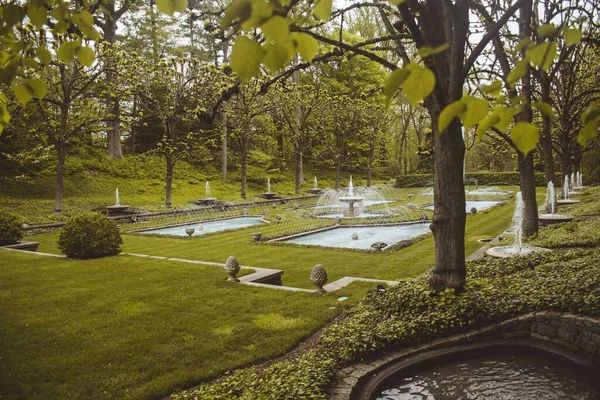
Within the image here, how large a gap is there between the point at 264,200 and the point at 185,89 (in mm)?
9620

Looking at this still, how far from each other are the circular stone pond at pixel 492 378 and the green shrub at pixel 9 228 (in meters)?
15.3

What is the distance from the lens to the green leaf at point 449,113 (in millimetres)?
1447

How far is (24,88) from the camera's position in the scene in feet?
7.48

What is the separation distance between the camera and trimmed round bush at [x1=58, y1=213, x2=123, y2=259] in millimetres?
13086

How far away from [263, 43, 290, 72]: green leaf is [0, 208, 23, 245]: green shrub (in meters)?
17.4

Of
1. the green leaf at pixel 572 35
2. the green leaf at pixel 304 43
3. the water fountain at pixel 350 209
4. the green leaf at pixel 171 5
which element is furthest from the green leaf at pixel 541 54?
the water fountain at pixel 350 209

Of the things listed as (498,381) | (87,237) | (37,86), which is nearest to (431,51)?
(37,86)

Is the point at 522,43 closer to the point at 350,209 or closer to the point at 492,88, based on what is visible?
the point at 492,88

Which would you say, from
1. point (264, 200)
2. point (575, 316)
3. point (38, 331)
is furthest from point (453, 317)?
point (264, 200)

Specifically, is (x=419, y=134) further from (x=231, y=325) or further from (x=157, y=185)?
(x=231, y=325)

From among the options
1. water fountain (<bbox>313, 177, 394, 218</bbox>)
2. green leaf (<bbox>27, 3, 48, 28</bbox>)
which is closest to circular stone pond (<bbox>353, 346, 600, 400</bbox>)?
green leaf (<bbox>27, 3, 48, 28</bbox>)

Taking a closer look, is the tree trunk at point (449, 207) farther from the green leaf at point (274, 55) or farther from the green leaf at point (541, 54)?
the green leaf at point (274, 55)

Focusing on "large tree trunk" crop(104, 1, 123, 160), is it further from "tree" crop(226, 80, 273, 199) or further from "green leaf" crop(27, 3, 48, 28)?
"green leaf" crop(27, 3, 48, 28)

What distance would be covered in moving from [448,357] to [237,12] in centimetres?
593
